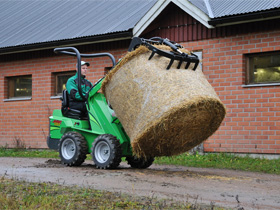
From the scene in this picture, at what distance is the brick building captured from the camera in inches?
491

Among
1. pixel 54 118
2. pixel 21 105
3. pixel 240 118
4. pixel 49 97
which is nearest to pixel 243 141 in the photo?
pixel 240 118

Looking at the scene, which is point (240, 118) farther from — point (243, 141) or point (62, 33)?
point (62, 33)

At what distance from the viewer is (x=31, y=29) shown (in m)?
18.7

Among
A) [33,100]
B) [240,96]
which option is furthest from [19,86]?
[240,96]

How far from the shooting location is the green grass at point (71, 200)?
534cm

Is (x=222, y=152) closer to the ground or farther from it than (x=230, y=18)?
closer to the ground

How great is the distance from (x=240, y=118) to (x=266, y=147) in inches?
39.6

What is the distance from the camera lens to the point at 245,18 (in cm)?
1230

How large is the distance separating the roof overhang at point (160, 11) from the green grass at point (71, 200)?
7859 millimetres

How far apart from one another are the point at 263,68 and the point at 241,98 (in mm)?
915

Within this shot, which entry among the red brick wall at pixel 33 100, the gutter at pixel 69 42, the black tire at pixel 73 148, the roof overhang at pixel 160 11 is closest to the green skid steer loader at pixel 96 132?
the black tire at pixel 73 148

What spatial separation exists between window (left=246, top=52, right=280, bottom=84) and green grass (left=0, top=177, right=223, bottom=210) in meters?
7.44

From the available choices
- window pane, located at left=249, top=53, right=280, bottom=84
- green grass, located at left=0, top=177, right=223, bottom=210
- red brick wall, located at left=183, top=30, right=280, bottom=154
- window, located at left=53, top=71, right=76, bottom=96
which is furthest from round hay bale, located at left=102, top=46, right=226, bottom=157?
window, located at left=53, top=71, right=76, bottom=96

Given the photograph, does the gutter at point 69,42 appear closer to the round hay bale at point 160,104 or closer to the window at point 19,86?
the window at point 19,86
